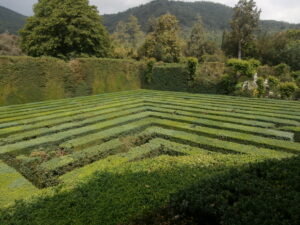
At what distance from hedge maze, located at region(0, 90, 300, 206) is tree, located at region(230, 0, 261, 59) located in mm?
31207

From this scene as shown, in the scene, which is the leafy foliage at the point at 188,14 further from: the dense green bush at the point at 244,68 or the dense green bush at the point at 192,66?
the dense green bush at the point at 244,68

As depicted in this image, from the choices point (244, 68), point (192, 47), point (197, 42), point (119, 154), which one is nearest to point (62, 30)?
point (244, 68)

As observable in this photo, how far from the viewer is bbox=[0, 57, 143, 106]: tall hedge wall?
59.4 ft

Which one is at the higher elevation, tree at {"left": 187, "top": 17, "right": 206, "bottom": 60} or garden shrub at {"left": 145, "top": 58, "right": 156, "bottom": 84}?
tree at {"left": 187, "top": 17, "right": 206, "bottom": 60}

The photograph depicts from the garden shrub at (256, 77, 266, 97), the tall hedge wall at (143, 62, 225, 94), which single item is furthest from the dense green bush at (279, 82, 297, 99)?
the tall hedge wall at (143, 62, 225, 94)

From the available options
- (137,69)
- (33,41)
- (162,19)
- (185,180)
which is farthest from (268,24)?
(185,180)

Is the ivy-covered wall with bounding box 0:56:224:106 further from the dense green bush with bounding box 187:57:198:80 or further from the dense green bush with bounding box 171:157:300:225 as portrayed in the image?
the dense green bush with bounding box 171:157:300:225

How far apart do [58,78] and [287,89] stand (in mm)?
19687

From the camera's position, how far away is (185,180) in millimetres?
4910

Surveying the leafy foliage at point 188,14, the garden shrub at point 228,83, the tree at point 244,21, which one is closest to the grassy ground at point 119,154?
the garden shrub at point 228,83

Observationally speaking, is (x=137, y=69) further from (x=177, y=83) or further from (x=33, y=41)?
(x=33, y=41)

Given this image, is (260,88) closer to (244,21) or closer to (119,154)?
(119,154)

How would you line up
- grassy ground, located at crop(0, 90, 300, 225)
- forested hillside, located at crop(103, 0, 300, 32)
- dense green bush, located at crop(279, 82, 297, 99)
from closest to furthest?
1. grassy ground, located at crop(0, 90, 300, 225)
2. dense green bush, located at crop(279, 82, 297, 99)
3. forested hillside, located at crop(103, 0, 300, 32)

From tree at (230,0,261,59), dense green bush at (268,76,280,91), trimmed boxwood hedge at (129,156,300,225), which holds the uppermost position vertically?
tree at (230,0,261,59)
